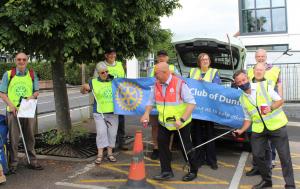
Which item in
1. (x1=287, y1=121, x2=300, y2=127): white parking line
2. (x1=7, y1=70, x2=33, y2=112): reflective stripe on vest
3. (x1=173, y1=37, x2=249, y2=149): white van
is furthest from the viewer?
(x1=287, y1=121, x2=300, y2=127): white parking line

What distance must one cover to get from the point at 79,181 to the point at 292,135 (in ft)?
20.8

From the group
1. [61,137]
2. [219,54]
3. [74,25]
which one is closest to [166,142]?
[74,25]

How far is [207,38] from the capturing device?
771 cm

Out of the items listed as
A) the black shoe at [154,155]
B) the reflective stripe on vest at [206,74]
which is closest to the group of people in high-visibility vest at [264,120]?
the reflective stripe on vest at [206,74]

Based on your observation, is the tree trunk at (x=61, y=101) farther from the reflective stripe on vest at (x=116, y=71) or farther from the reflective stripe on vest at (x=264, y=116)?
the reflective stripe on vest at (x=264, y=116)

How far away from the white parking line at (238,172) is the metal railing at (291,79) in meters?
9.15

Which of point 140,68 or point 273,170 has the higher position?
point 140,68

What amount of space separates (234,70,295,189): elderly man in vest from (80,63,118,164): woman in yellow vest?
8.30ft

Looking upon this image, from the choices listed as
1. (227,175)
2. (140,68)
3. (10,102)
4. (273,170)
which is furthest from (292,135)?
(140,68)

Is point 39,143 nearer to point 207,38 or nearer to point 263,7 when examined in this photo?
point 207,38

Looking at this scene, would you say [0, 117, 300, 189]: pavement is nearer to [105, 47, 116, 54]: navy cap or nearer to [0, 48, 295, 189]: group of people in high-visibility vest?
[0, 48, 295, 189]: group of people in high-visibility vest

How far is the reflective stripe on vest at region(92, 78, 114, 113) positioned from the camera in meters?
6.91

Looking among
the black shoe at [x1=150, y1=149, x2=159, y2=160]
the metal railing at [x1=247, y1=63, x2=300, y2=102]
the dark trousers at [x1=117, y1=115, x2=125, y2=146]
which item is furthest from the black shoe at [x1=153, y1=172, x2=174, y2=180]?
the metal railing at [x1=247, y1=63, x2=300, y2=102]

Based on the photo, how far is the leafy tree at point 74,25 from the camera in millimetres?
6145
